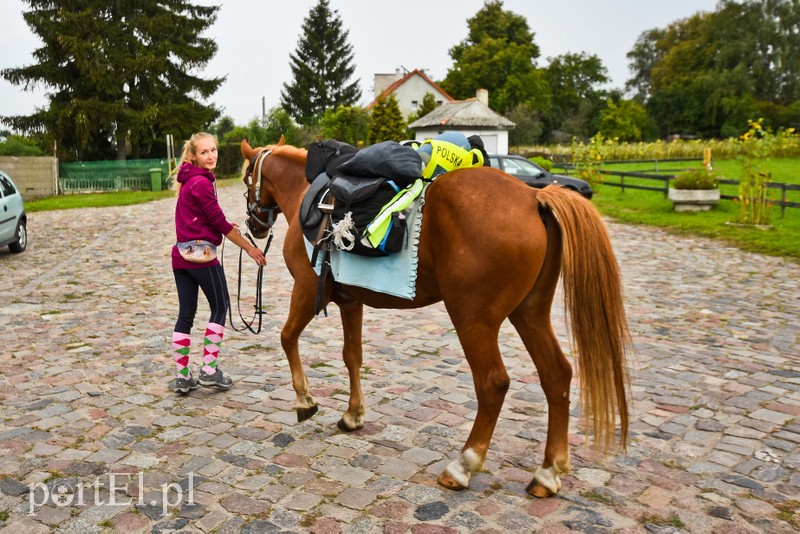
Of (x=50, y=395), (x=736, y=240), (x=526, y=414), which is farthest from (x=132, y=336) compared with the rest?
(x=736, y=240)

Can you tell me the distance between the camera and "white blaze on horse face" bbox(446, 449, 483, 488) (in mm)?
3840

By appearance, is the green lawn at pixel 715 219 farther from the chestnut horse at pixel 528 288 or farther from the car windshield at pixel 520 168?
the chestnut horse at pixel 528 288

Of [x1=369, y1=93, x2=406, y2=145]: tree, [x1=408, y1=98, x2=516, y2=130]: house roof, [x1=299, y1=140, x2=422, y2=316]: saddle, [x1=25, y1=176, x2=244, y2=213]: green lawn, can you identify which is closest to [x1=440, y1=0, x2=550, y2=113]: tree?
[x1=408, y1=98, x2=516, y2=130]: house roof

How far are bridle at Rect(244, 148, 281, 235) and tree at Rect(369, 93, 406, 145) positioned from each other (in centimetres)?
3679

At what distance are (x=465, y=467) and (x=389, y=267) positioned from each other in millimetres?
1265

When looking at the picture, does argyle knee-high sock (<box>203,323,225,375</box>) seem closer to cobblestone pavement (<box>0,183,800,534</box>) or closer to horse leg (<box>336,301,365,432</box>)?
cobblestone pavement (<box>0,183,800,534</box>)

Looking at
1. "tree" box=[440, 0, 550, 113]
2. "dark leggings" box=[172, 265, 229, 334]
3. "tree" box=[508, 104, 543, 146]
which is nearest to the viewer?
"dark leggings" box=[172, 265, 229, 334]

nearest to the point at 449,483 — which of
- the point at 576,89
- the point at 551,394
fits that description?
the point at 551,394

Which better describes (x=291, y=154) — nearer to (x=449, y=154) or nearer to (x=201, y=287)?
(x=201, y=287)

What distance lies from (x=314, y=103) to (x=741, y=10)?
46.4 meters

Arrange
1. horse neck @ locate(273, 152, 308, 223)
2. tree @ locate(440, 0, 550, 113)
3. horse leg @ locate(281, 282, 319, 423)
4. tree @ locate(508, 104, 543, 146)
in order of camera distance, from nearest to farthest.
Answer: horse leg @ locate(281, 282, 319, 423)
horse neck @ locate(273, 152, 308, 223)
tree @ locate(508, 104, 543, 146)
tree @ locate(440, 0, 550, 113)

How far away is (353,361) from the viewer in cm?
492

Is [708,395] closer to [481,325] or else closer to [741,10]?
[481,325]

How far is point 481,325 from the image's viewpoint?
378 centimetres
